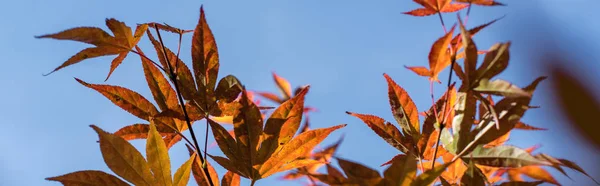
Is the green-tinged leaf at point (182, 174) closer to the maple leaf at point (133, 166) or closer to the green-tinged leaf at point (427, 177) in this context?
the maple leaf at point (133, 166)

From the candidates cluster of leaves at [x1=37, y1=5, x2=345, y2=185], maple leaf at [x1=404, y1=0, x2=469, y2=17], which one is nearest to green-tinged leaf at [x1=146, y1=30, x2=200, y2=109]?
cluster of leaves at [x1=37, y1=5, x2=345, y2=185]

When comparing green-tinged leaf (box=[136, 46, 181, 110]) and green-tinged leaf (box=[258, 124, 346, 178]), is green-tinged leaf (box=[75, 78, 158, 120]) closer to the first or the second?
green-tinged leaf (box=[136, 46, 181, 110])

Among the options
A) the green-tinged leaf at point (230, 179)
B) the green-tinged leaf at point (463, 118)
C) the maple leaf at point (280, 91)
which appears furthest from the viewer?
the maple leaf at point (280, 91)

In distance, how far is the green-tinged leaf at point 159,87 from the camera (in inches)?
28.2

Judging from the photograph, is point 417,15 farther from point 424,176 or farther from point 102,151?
point 102,151

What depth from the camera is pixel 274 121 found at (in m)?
0.64

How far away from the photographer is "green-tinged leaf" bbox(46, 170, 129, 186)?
23.5 inches

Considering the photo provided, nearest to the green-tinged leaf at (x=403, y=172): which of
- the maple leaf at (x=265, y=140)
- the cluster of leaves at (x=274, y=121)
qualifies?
the cluster of leaves at (x=274, y=121)

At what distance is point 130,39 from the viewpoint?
2.27 feet

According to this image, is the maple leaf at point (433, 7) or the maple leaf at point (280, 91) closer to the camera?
the maple leaf at point (433, 7)

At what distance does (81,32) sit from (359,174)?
0.36 meters

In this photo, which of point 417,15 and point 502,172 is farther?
point 502,172

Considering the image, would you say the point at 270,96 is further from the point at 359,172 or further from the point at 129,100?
the point at 359,172

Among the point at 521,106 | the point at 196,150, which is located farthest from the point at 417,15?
the point at 196,150
